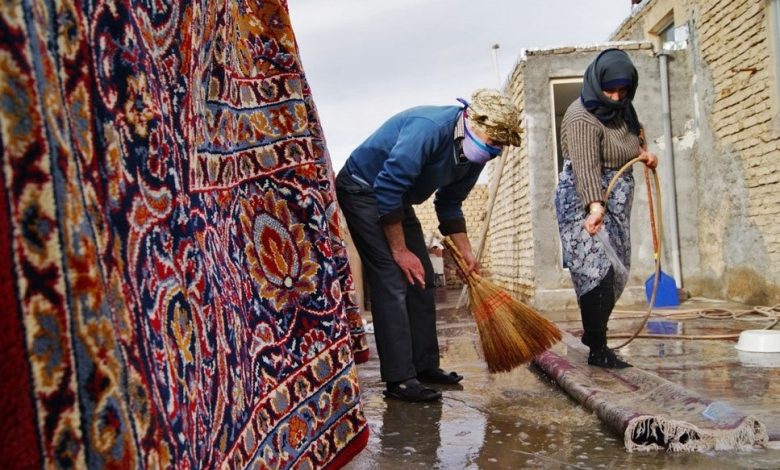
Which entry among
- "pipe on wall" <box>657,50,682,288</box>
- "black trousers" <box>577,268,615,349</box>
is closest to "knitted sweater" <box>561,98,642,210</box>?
"black trousers" <box>577,268,615,349</box>

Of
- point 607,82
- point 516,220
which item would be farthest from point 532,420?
point 516,220

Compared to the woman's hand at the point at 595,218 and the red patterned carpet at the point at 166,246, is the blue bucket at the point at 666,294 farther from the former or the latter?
the red patterned carpet at the point at 166,246

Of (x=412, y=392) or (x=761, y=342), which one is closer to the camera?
(x=412, y=392)

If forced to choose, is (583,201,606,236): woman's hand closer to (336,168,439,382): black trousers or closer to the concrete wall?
(336,168,439,382): black trousers

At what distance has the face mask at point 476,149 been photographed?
10.7 ft

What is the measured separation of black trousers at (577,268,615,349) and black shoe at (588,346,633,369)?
0.03 metres

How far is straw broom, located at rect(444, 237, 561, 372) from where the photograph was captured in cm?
355

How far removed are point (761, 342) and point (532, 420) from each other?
2.20 metres

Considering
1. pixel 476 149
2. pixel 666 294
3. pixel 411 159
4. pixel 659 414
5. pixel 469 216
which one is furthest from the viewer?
pixel 469 216

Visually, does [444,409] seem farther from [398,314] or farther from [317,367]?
[317,367]

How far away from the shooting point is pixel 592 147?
12.2ft

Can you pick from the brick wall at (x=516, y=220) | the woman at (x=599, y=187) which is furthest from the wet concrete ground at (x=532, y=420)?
the brick wall at (x=516, y=220)

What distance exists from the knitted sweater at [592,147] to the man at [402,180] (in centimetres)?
56

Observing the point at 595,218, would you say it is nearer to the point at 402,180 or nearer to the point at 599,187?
the point at 599,187
